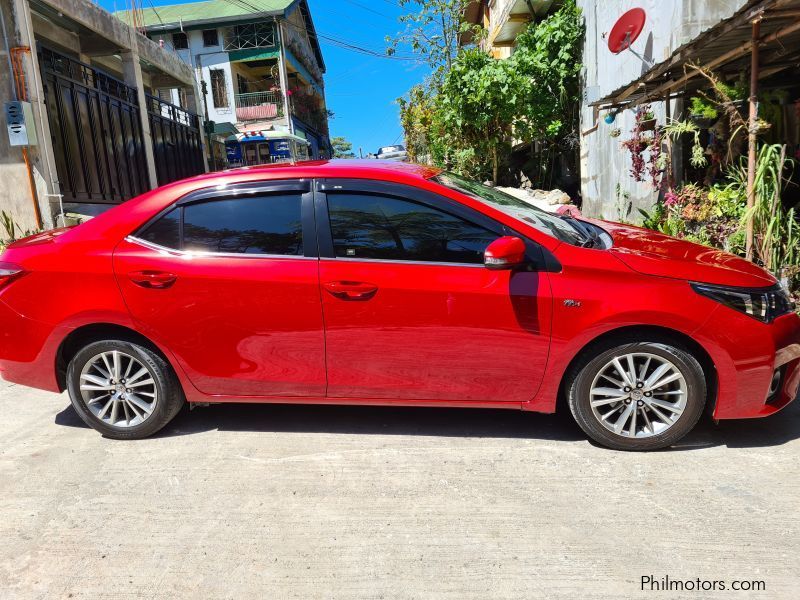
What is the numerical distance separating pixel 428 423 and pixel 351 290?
42.6 inches

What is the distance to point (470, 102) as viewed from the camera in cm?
1297

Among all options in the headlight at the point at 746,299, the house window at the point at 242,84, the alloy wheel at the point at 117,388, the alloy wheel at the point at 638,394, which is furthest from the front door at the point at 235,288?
the house window at the point at 242,84

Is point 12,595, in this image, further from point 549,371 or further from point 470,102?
point 470,102

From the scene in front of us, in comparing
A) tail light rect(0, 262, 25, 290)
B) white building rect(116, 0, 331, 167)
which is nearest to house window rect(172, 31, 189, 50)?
white building rect(116, 0, 331, 167)

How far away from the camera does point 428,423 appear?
11.8ft

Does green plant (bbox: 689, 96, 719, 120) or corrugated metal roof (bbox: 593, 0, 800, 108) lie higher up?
corrugated metal roof (bbox: 593, 0, 800, 108)

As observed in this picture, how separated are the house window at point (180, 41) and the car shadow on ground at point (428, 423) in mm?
33264

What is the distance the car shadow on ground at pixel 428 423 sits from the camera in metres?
3.29

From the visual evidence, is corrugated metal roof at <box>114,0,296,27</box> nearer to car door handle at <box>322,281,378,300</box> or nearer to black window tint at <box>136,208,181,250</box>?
black window tint at <box>136,208,181,250</box>

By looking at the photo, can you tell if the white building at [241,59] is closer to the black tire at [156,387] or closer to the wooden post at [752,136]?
the wooden post at [752,136]

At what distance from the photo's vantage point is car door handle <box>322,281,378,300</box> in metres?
3.07

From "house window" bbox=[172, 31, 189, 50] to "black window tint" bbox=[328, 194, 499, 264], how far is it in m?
34.0

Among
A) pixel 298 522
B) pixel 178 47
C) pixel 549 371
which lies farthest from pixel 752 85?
pixel 178 47

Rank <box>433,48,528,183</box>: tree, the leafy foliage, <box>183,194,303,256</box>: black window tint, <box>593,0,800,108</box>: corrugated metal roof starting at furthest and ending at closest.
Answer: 1. <box>433,48,528,183</box>: tree
2. the leafy foliage
3. <box>593,0,800,108</box>: corrugated metal roof
4. <box>183,194,303,256</box>: black window tint
